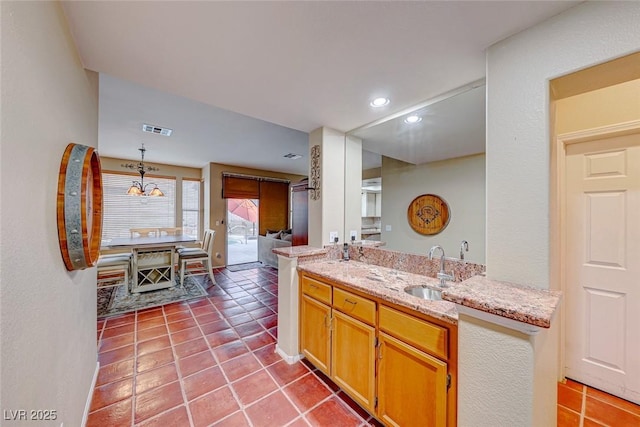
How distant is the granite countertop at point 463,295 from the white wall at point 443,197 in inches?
13.1

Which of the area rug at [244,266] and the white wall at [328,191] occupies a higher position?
the white wall at [328,191]

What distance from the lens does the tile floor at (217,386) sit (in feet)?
5.17

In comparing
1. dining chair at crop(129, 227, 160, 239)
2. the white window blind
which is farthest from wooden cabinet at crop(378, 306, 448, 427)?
the white window blind

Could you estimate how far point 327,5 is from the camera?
1087 mm

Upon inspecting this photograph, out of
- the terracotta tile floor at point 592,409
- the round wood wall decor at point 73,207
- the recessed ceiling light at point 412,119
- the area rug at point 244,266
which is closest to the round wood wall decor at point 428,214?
the recessed ceiling light at point 412,119

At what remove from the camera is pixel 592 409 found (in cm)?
162

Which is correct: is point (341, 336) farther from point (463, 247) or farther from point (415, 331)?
point (463, 247)

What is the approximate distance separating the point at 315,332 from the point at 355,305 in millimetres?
591

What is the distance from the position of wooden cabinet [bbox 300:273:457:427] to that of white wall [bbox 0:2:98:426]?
1480mm

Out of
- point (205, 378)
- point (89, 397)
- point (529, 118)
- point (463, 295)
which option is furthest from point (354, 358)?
point (89, 397)

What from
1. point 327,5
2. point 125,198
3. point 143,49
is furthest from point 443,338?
point 125,198

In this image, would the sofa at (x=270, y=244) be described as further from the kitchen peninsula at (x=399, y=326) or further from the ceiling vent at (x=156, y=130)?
the kitchen peninsula at (x=399, y=326)

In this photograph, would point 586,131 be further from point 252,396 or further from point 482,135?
point 252,396

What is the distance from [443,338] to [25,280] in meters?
1.72
